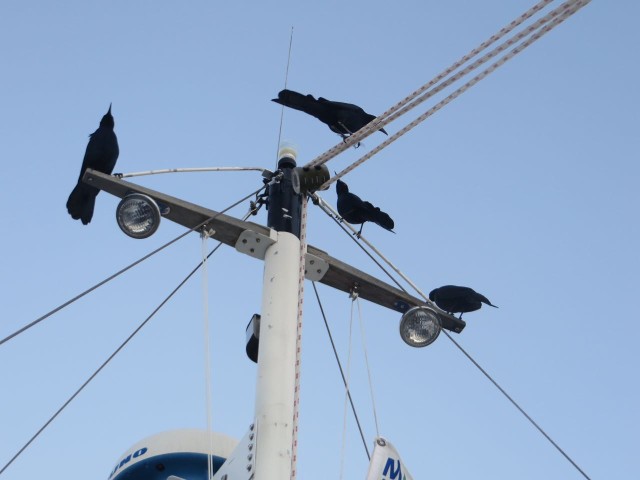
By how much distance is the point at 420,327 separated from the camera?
7938mm

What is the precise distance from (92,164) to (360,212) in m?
2.39

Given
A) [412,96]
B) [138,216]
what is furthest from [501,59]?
[138,216]

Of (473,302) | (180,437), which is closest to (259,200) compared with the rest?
(473,302)

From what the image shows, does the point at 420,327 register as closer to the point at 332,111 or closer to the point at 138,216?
the point at 332,111

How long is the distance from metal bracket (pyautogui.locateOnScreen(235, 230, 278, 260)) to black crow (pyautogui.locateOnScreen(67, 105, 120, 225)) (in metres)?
1.21

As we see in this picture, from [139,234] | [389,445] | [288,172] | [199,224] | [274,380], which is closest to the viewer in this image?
[389,445]

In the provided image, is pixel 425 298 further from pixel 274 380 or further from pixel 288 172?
pixel 274 380

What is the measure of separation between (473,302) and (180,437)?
3.40 m

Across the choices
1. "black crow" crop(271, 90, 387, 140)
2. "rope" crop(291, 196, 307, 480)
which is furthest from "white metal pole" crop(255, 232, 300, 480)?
"black crow" crop(271, 90, 387, 140)

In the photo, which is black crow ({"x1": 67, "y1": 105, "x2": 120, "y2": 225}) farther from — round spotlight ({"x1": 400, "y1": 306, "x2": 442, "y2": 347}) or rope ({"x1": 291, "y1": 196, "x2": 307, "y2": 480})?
round spotlight ({"x1": 400, "y1": 306, "x2": 442, "y2": 347})

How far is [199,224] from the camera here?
773 cm

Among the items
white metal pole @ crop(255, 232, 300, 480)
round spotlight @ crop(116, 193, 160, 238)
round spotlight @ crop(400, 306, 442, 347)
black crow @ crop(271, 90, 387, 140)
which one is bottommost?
white metal pole @ crop(255, 232, 300, 480)

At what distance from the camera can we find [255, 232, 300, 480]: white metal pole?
Result: 6375 mm

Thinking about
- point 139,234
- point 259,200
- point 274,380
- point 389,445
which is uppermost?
point 259,200
